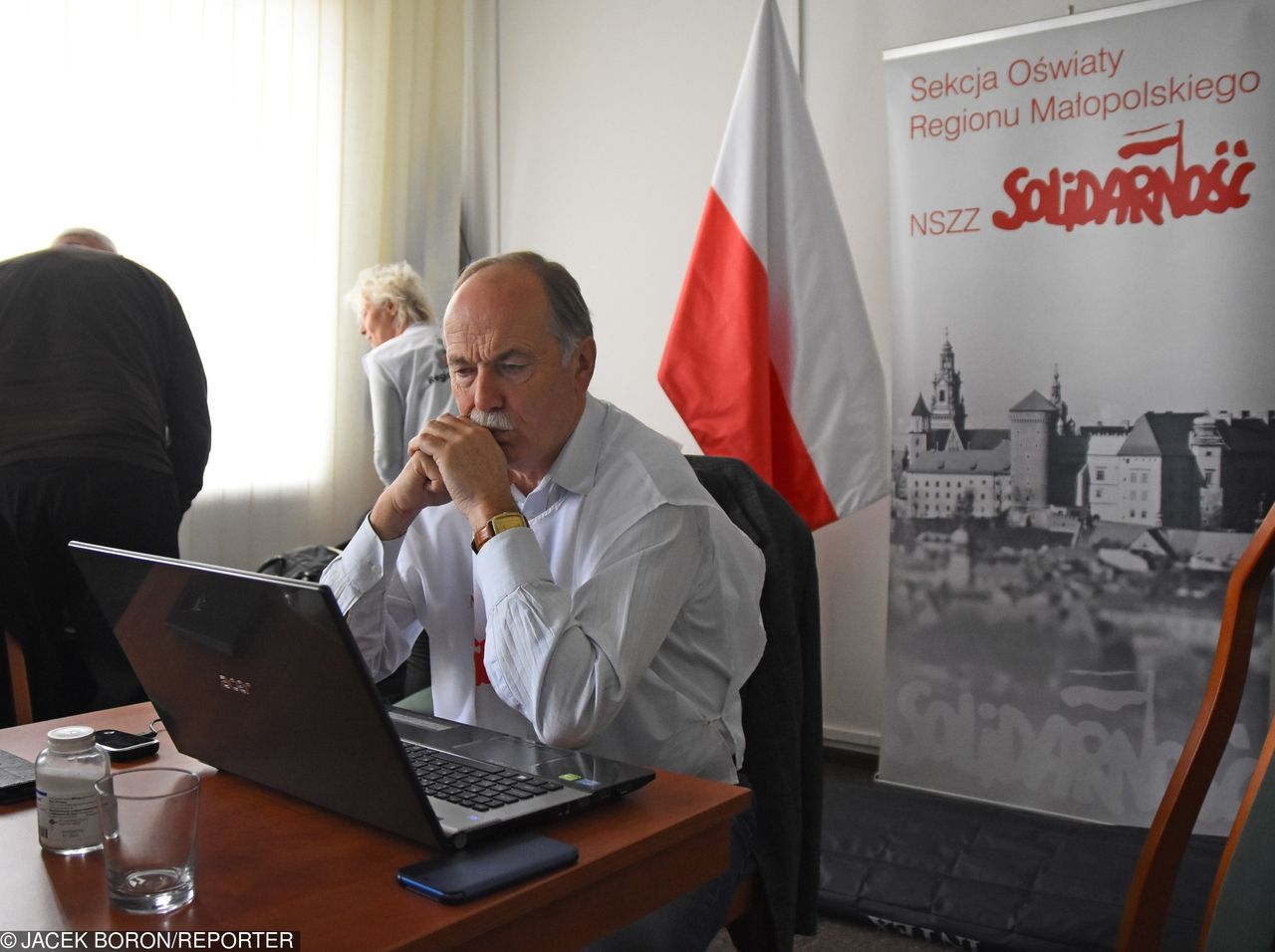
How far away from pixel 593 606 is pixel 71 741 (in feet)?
1.70

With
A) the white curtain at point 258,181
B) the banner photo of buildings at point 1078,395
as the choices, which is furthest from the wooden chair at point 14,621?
the banner photo of buildings at point 1078,395

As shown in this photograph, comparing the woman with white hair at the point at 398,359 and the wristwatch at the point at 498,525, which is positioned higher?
the woman with white hair at the point at 398,359

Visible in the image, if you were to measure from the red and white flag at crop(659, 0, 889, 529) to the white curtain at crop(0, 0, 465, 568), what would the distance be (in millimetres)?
1418

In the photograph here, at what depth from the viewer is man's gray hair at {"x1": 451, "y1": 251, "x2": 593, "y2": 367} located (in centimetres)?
144

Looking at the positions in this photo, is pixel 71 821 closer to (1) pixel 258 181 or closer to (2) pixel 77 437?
(2) pixel 77 437

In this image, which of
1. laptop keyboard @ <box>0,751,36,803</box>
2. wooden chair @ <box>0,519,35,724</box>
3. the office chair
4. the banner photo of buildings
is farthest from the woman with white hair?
laptop keyboard @ <box>0,751,36,803</box>

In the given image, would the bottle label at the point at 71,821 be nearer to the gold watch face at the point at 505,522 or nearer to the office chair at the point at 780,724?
the gold watch face at the point at 505,522

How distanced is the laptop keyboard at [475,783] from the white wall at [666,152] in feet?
8.36

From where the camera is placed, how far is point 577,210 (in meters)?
4.11

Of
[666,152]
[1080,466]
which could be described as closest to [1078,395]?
[1080,466]

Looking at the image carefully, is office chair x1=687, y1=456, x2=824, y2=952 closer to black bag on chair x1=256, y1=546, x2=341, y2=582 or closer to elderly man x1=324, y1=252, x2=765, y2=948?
elderly man x1=324, y1=252, x2=765, y2=948

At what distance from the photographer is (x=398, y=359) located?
368 centimetres

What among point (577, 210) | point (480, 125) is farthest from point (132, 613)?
point (480, 125)

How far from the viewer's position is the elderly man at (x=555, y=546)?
1.26 metres
